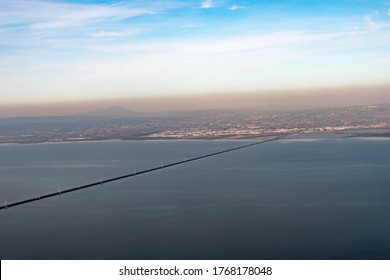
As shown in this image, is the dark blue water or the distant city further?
the distant city

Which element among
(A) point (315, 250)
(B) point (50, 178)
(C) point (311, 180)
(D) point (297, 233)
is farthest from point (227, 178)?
Result: (A) point (315, 250)

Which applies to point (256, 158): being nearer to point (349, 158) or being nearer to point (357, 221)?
point (349, 158)

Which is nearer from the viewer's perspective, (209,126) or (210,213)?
(210,213)

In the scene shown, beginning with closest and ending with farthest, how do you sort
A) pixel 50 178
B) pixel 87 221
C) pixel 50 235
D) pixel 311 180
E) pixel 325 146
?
pixel 50 235, pixel 87 221, pixel 311 180, pixel 50 178, pixel 325 146
